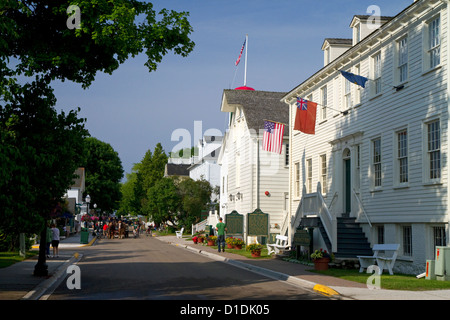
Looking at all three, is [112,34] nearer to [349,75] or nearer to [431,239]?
[349,75]

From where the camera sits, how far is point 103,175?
85.8 meters

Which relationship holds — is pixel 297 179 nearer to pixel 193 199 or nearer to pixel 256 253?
pixel 256 253

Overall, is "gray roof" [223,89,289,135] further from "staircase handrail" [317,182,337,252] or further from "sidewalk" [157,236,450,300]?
"sidewalk" [157,236,450,300]

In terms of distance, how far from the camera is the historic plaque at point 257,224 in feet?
113

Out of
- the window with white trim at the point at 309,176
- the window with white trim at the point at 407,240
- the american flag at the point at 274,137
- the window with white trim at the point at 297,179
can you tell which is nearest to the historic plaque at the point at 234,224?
the window with white trim at the point at 297,179

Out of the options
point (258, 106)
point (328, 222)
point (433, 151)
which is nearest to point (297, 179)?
point (328, 222)

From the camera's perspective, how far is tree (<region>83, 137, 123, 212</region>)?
276ft

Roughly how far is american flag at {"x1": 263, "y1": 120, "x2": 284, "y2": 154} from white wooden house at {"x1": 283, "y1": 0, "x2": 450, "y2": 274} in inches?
97.7

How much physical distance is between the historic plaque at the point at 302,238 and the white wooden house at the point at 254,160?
12508mm

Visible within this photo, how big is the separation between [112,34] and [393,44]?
11291 mm

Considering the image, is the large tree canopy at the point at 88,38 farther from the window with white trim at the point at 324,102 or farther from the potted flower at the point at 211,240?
the potted flower at the point at 211,240

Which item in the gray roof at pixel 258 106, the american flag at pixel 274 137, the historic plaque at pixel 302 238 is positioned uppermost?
the gray roof at pixel 258 106

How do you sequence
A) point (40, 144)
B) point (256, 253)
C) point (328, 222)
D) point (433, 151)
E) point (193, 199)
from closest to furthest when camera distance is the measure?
point (40, 144), point (433, 151), point (328, 222), point (256, 253), point (193, 199)

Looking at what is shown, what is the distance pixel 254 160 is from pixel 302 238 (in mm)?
15741
